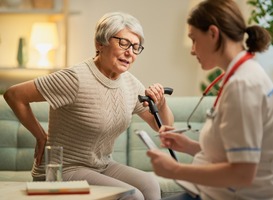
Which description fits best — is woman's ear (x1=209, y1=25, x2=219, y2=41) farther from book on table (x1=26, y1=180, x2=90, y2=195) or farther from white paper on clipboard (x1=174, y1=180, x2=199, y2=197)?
book on table (x1=26, y1=180, x2=90, y2=195)

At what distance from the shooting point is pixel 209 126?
1995 mm

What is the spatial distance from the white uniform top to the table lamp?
288cm

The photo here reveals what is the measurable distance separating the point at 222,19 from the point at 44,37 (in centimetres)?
295

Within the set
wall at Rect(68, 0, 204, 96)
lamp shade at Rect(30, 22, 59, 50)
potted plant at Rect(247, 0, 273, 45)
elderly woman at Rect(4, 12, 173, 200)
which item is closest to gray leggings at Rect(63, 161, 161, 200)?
elderly woman at Rect(4, 12, 173, 200)

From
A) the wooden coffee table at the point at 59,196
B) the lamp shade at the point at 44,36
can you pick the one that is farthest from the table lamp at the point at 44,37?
the wooden coffee table at the point at 59,196

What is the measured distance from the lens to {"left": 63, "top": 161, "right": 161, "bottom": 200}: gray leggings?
2.73 meters

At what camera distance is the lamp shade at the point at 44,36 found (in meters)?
4.74

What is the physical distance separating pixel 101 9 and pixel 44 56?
0.57 meters

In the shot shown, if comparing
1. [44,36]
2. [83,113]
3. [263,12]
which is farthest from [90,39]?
[83,113]

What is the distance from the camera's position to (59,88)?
9.09ft

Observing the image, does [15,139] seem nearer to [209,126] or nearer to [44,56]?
[44,56]

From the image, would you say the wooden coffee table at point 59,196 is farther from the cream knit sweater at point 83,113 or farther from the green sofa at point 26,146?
the green sofa at point 26,146

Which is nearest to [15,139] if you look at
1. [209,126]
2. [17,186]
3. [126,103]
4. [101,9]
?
[126,103]

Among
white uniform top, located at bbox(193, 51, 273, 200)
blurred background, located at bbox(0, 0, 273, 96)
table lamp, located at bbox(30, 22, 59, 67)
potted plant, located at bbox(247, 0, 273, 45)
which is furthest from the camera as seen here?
blurred background, located at bbox(0, 0, 273, 96)
